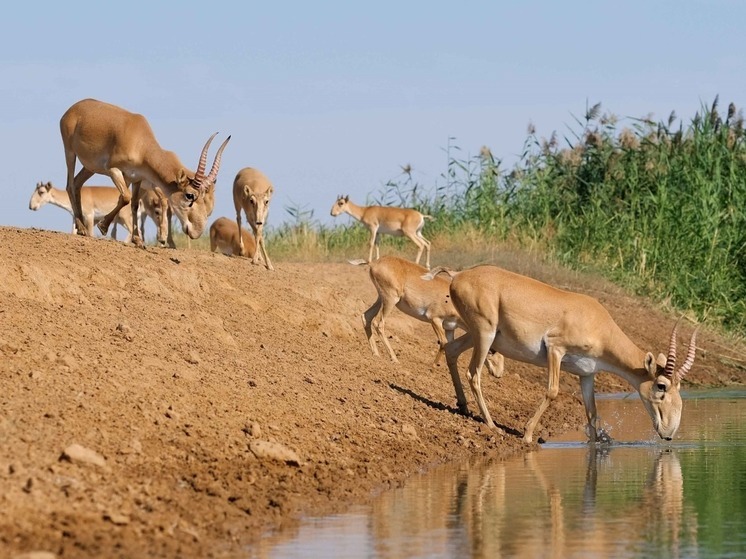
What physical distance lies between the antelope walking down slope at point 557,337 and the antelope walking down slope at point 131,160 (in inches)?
210

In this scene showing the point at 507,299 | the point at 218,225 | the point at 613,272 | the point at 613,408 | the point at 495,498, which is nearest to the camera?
the point at 495,498

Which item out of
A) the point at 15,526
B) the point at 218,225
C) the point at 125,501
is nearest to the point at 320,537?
the point at 125,501

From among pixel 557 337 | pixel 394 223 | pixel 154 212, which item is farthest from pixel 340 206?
pixel 557 337

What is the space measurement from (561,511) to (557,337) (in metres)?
4.40

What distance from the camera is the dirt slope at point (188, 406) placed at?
845 centimetres

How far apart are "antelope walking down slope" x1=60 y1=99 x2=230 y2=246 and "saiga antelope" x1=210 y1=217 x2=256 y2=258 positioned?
6.20 meters

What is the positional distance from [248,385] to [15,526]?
5003 mm

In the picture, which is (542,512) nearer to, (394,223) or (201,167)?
(201,167)

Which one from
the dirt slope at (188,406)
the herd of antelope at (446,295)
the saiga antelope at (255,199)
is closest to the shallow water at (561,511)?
the dirt slope at (188,406)

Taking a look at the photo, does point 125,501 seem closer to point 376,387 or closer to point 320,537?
point 320,537

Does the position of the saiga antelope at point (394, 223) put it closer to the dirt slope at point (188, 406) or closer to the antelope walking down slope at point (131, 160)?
the dirt slope at point (188, 406)

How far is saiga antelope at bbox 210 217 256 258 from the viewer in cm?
2491

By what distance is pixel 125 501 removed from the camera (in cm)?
857

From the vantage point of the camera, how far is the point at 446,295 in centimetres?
1930
